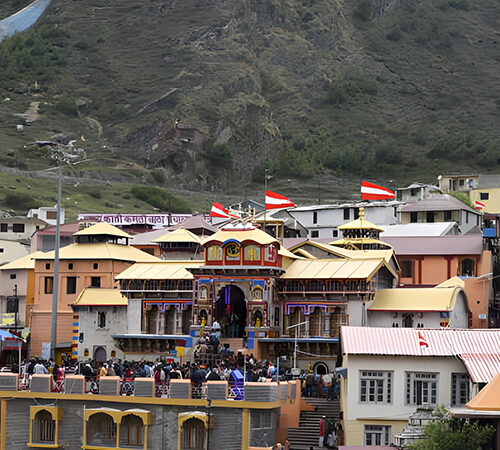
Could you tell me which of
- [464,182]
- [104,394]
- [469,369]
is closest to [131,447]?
[104,394]

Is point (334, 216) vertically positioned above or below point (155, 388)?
above

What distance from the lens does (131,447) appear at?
58844mm

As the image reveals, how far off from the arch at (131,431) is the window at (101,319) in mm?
25150

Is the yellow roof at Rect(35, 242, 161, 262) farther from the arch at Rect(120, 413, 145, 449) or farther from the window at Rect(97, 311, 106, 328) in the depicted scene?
the arch at Rect(120, 413, 145, 449)

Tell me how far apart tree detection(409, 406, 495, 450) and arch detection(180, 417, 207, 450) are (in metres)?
11.2

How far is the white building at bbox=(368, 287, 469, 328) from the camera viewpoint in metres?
76.0

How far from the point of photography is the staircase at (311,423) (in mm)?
58938

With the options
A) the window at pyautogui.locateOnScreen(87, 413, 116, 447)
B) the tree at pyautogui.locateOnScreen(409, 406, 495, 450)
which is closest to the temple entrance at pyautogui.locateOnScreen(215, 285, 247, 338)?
the window at pyautogui.locateOnScreen(87, 413, 116, 447)

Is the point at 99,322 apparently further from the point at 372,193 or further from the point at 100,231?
→ the point at 372,193

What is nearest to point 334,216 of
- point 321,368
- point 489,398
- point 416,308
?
point 416,308

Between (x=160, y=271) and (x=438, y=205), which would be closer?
(x=160, y=271)

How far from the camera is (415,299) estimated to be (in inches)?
3039

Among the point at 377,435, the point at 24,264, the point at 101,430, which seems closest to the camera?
the point at 377,435

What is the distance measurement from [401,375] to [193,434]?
375 inches
